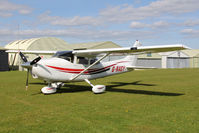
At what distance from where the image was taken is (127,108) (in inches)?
293

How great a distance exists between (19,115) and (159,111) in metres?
4.24

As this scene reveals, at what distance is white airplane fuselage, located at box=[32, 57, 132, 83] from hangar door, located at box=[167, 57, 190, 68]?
37494mm

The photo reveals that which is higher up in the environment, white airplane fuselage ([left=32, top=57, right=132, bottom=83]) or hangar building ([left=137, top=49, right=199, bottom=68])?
hangar building ([left=137, top=49, right=199, bottom=68])

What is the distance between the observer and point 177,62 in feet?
166

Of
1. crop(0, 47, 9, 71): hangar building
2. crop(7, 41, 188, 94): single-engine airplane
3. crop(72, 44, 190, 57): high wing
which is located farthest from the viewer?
crop(0, 47, 9, 71): hangar building

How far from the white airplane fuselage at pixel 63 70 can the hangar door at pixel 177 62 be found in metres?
37.5

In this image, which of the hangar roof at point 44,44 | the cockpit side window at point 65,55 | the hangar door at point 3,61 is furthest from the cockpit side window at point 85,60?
the hangar roof at point 44,44

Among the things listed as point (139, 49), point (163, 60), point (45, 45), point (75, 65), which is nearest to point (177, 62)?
point (163, 60)

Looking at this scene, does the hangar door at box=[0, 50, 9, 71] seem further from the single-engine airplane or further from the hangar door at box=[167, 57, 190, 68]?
the single-engine airplane

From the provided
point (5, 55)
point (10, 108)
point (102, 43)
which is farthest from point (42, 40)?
point (10, 108)

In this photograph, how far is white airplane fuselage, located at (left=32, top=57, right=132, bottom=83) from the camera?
33.4ft

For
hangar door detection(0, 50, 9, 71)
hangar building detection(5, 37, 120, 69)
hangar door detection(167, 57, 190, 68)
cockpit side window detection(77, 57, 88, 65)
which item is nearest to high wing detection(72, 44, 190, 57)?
cockpit side window detection(77, 57, 88, 65)

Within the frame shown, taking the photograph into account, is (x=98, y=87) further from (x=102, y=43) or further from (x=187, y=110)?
(x=102, y=43)

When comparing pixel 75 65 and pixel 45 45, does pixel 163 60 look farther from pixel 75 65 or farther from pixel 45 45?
pixel 75 65
